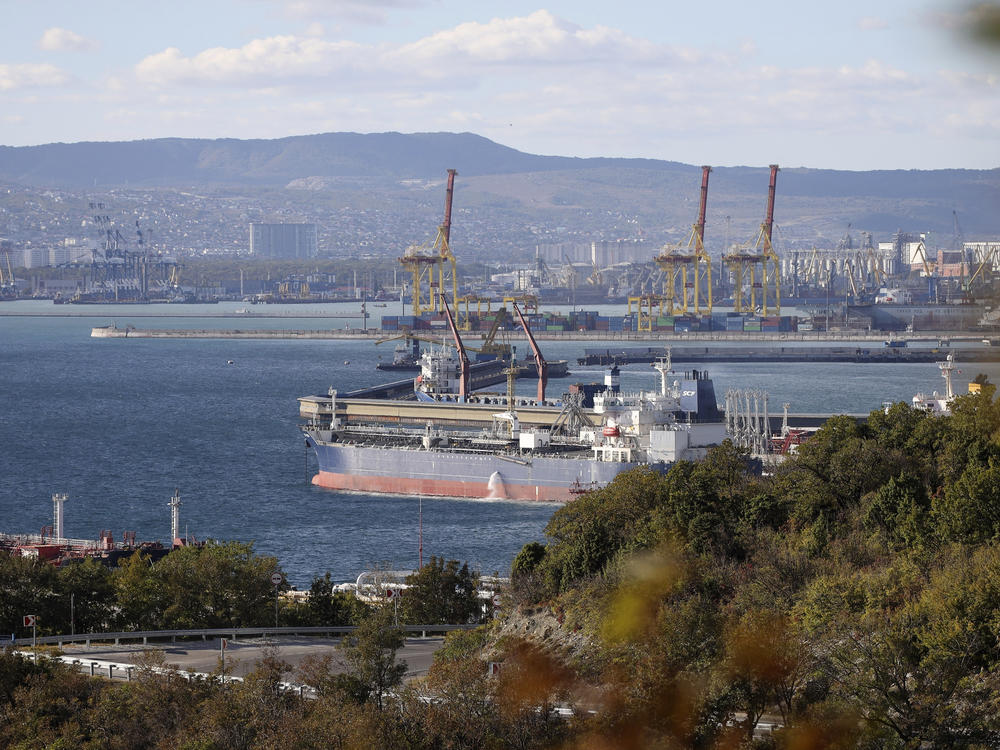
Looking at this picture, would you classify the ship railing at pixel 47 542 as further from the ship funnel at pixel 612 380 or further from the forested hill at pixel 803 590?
the ship funnel at pixel 612 380

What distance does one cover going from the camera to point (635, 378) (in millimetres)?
41656

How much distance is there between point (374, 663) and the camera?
814 centimetres

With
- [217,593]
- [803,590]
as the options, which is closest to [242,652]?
[217,593]

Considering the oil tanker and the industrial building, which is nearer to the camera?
the oil tanker

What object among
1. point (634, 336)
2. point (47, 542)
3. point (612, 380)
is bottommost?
point (634, 336)

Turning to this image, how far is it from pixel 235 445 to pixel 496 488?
7.78 m

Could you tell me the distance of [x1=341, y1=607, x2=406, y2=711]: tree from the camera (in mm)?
8023

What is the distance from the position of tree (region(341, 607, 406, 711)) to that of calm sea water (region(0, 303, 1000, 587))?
3.98 metres

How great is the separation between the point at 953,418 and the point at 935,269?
7411 centimetres

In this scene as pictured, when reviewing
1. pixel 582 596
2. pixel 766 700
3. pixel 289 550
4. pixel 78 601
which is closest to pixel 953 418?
pixel 582 596

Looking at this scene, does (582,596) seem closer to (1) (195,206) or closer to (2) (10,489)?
(2) (10,489)

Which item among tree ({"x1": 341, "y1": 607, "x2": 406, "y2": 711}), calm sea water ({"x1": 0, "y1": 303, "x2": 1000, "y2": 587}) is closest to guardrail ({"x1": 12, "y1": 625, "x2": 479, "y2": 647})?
tree ({"x1": 341, "y1": 607, "x2": 406, "y2": 711})

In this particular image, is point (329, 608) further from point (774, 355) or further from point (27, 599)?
point (774, 355)

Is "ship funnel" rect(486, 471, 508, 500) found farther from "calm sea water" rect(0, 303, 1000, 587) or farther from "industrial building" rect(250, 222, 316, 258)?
"industrial building" rect(250, 222, 316, 258)
